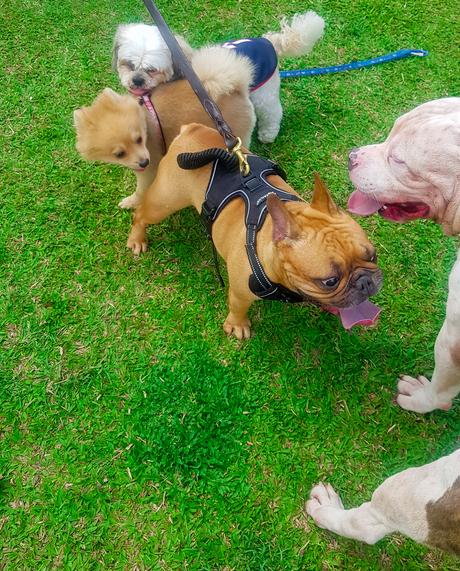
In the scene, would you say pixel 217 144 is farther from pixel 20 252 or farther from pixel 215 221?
pixel 20 252

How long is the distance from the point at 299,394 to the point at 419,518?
1.41 metres

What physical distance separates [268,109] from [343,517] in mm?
3038

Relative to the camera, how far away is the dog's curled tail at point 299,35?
12.7 ft

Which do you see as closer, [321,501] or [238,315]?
[321,501]

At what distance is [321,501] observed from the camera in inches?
116

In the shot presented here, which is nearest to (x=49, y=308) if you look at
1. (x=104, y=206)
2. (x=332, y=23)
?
(x=104, y=206)

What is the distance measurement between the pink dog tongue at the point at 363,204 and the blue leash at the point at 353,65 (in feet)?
7.45

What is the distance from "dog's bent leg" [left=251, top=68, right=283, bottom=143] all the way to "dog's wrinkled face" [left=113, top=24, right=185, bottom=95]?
2.36ft

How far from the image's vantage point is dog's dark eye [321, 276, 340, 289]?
7.55ft

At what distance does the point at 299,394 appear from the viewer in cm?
333

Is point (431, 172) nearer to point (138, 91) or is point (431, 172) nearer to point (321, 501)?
point (321, 501)

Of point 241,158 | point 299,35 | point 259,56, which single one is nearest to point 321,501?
point 241,158

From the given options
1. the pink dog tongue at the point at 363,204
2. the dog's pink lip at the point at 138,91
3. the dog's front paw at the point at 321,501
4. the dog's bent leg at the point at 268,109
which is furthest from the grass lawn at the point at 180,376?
the pink dog tongue at the point at 363,204

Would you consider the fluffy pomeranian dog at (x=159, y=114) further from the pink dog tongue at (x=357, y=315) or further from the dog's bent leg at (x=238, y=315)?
the pink dog tongue at (x=357, y=315)
